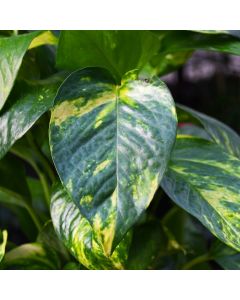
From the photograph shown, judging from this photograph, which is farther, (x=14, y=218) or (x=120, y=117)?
(x=14, y=218)

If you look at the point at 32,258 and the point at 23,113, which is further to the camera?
the point at 32,258

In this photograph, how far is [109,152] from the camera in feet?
1.42

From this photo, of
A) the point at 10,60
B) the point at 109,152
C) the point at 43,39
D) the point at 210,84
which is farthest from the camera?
the point at 210,84

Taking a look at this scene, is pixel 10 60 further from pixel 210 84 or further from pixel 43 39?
pixel 210 84

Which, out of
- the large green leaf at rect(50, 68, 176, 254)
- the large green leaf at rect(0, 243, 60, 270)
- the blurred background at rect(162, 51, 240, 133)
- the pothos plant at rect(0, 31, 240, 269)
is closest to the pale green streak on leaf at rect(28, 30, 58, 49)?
the pothos plant at rect(0, 31, 240, 269)

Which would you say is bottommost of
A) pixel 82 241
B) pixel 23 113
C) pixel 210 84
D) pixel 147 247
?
pixel 210 84

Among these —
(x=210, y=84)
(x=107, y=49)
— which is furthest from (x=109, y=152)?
(x=210, y=84)

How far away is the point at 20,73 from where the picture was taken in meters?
0.69

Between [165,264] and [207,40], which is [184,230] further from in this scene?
[207,40]

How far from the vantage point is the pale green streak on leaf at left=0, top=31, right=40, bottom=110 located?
525 mm

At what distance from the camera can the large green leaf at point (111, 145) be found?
40 cm

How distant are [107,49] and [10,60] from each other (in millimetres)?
141
